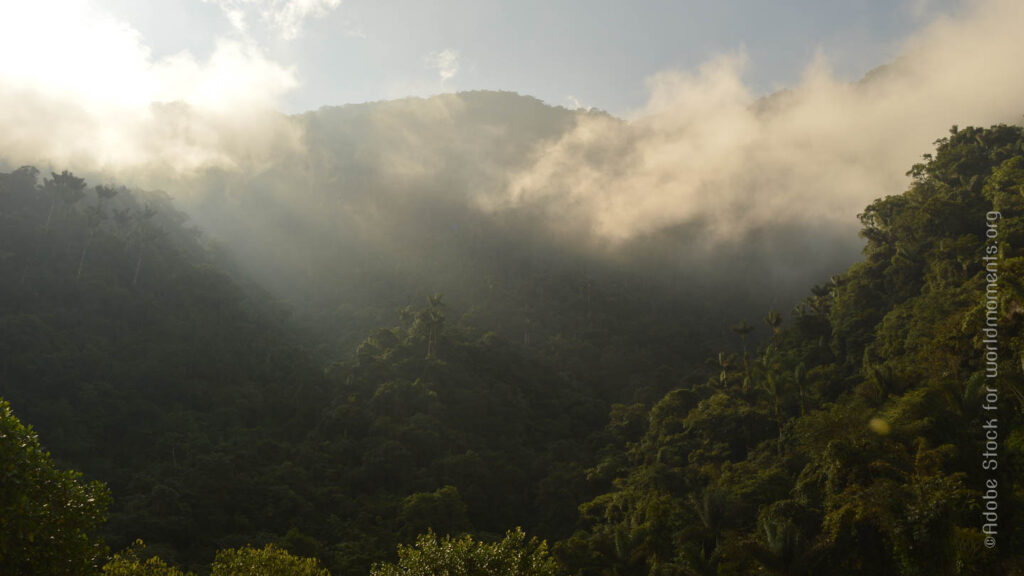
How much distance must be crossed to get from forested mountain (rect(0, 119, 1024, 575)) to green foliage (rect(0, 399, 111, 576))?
7.9 inches

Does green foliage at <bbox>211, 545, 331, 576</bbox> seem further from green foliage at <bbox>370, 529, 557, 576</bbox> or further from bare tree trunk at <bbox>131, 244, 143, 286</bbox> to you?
Result: bare tree trunk at <bbox>131, 244, 143, 286</bbox>

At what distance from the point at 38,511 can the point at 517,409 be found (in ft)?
246

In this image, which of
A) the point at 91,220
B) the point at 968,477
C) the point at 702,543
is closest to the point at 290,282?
the point at 91,220

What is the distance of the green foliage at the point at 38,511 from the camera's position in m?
16.3

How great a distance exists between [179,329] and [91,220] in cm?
2490

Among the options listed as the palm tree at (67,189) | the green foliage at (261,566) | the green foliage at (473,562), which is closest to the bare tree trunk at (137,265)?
the palm tree at (67,189)

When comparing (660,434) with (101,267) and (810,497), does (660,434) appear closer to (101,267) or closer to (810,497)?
(810,497)

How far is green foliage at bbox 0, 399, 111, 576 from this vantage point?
16.3 meters

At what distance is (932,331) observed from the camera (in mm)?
49594

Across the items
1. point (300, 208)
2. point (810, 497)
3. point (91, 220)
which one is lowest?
point (810, 497)

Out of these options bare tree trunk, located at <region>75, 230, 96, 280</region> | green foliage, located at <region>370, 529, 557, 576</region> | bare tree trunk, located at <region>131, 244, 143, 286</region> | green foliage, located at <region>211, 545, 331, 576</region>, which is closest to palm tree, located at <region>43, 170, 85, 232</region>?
bare tree trunk, located at <region>75, 230, 96, 280</region>

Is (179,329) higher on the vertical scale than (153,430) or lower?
higher

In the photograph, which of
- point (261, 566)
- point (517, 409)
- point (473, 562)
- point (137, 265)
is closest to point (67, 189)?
point (137, 265)

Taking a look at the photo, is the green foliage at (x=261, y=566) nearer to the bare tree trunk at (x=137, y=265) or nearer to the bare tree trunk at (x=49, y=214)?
the bare tree trunk at (x=137, y=265)
